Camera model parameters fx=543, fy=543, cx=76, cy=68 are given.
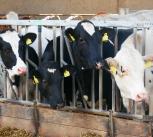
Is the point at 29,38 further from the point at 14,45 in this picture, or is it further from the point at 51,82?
the point at 51,82

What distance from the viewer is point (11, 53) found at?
22.6 ft

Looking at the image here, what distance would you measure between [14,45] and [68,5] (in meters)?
8.40

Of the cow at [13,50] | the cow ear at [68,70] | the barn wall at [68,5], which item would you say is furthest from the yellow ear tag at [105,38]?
the barn wall at [68,5]

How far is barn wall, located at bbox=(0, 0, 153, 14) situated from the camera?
46.9 feet

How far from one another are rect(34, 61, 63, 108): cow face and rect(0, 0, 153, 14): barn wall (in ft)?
25.3

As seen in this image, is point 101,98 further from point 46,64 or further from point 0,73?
point 0,73

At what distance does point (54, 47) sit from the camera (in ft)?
22.6

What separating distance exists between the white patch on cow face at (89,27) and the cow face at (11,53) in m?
0.88

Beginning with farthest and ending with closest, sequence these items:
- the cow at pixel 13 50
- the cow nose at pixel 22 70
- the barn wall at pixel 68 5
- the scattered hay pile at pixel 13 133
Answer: the barn wall at pixel 68 5 < the scattered hay pile at pixel 13 133 < the cow at pixel 13 50 < the cow nose at pixel 22 70

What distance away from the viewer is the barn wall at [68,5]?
1429cm

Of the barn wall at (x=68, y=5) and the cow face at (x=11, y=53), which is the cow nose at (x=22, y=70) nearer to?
→ the cow face at (x=11, y=53)

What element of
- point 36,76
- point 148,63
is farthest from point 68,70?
point 148,63

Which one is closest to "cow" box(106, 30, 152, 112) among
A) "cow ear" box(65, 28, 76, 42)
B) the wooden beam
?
the wooden beam

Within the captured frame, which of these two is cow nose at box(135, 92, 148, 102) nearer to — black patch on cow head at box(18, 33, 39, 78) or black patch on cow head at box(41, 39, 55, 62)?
black patch on cow head at box(41, 39, 55, 62)
